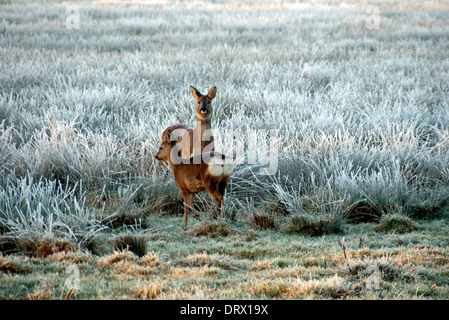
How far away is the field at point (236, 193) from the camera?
3.35 m

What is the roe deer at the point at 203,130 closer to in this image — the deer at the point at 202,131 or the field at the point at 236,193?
the deer at the point at 202,131

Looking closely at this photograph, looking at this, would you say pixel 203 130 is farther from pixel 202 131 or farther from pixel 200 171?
pixel 200 171

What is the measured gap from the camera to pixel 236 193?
205 inches

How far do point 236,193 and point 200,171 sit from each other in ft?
3.70

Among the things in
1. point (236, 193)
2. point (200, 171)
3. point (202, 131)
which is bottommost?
point (236, 193)

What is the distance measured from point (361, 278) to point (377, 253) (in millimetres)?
573

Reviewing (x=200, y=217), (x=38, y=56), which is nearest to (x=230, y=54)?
(x=38, y=56)

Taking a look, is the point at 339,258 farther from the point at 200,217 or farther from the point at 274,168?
the point at 274,168

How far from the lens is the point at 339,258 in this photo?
3713 mm

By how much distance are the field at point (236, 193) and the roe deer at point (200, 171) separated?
33 centimetres

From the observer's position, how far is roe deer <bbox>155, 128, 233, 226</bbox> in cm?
403

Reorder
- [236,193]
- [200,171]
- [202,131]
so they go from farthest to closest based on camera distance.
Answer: [236,193]
[202,131]
[200,171]

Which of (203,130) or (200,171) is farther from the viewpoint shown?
(203,130)

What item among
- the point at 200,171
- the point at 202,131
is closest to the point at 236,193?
the point at 202,131
